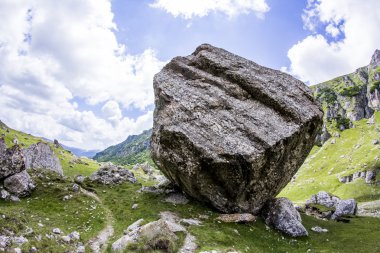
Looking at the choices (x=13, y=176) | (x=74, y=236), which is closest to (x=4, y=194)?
(x=13, y=176)

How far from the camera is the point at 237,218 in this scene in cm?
4697

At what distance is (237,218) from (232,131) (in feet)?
41.7

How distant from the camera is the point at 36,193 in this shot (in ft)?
168

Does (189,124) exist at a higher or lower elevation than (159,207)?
higher

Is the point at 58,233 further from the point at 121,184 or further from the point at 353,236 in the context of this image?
the point at 353,236

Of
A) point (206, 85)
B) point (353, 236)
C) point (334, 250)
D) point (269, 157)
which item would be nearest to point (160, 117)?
point (206, 85)

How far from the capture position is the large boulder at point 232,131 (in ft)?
159

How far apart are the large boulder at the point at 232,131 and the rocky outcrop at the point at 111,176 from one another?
1497 cm

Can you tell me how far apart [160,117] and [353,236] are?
1380 inches

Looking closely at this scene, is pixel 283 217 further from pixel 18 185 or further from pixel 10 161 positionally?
pixel 10 161

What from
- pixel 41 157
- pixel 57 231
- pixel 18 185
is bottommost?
pixel 57 231

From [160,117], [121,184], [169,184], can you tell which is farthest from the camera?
[121,184]

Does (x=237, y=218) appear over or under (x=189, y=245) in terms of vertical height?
over

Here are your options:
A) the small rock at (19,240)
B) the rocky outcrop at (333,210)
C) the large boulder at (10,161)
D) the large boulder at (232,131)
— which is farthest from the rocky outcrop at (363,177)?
the small rock at (19,240)
